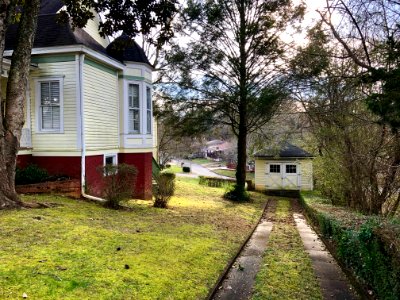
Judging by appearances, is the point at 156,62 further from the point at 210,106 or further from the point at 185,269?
the point at 185,269

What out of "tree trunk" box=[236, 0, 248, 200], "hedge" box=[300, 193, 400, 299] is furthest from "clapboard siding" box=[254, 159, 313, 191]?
"hedge" box=[300, 193, 400, 299]

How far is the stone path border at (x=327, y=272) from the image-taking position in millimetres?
5770

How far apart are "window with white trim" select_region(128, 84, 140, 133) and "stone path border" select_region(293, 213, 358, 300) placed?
8.43m

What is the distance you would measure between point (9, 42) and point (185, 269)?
447 inches

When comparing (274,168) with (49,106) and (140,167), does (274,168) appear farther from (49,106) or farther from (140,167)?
(49,106)

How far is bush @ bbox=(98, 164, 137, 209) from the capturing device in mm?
10859

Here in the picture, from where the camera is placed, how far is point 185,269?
609cm

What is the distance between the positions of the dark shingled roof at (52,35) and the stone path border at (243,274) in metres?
8.54

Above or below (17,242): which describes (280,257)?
below

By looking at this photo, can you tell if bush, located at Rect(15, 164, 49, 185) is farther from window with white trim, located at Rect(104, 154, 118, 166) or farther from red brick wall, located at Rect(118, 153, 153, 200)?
red brick wall, located at Rect(118, 153, 153, 200)

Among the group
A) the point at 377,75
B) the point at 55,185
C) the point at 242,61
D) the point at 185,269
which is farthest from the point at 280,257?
the point at 242,61

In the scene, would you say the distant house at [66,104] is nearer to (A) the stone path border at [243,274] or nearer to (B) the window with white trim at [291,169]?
(A) the stone path border at [243,274]

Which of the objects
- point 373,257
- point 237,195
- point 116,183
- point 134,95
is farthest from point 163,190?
point 373,257

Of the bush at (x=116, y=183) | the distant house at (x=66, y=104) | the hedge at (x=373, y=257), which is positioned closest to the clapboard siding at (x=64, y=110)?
the distant house at (x=66, y=104)
